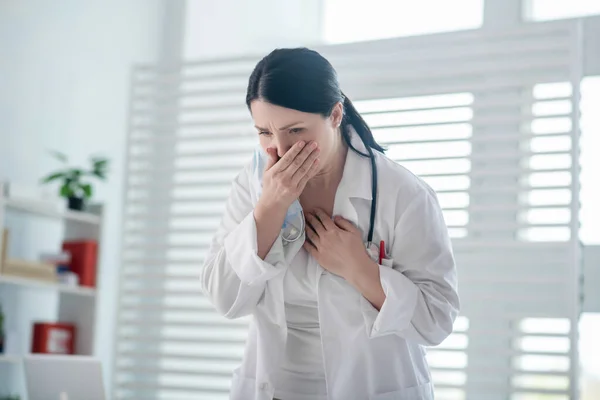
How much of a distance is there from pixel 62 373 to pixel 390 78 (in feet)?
6.40

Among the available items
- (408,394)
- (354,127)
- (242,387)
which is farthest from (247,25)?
(408,394)

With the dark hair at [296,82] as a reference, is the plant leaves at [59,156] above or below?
above

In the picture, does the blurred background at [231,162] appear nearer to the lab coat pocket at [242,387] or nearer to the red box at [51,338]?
the red box at [51,338]

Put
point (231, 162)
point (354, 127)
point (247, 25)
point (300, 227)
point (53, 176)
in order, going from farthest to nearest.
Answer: point (247, 25) < point (231, 162) < point (53, 176) < point (354, 127) < point (300, 227)

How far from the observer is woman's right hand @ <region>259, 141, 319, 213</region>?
5.59ft

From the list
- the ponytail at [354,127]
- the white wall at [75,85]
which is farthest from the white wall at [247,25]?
the ponytail at [354,127]

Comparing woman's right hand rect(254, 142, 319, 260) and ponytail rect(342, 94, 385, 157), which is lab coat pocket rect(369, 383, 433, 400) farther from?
ponytail rect(342, 94, 385, 157)

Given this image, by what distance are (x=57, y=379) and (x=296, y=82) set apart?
2.60ft

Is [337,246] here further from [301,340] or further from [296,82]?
[296,82]

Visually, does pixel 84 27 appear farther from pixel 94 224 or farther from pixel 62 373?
pixel 62 373

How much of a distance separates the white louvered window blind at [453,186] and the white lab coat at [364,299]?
4.15 feet

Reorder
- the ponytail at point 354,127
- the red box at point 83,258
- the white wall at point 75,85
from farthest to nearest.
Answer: the red box at point 83,258 → the white wall at point 75,85 → the ponytail at point 354,127

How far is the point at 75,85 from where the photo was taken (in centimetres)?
382

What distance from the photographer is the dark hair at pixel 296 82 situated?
1.68m
